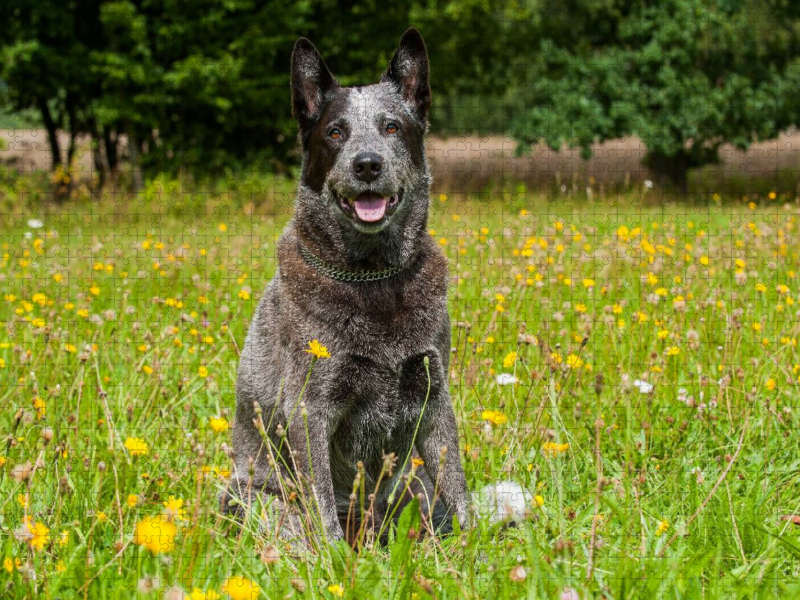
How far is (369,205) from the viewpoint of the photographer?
11.1ft

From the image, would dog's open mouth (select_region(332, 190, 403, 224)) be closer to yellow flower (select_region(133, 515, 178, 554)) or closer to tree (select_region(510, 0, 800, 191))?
yellow flower (select_region(133, 515, 178, 554))

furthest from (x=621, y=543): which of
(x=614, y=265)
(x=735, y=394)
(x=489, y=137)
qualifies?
(x=489, y=137)

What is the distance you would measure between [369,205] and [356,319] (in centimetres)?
53

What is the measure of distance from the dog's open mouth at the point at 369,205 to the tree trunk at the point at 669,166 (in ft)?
47.4

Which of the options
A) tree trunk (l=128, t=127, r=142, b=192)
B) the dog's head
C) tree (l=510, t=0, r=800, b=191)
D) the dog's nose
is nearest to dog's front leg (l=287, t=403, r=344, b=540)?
the dog's head

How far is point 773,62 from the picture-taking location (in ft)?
58.6

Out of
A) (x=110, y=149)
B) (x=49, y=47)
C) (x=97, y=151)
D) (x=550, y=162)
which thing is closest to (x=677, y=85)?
(x=550, y=162)

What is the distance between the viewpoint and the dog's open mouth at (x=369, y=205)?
334 cm

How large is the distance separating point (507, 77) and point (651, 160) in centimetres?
511

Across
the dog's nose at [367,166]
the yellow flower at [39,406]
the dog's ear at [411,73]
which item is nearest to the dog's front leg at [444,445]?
the dog's nose at [367,166]

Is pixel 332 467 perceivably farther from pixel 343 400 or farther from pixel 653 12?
pixel 653 12

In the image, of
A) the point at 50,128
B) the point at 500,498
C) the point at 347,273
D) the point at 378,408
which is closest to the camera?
the point at 500,498

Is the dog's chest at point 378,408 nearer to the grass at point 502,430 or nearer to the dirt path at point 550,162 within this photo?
the grass at point 502,430

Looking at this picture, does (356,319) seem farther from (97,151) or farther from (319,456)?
(97,151)
